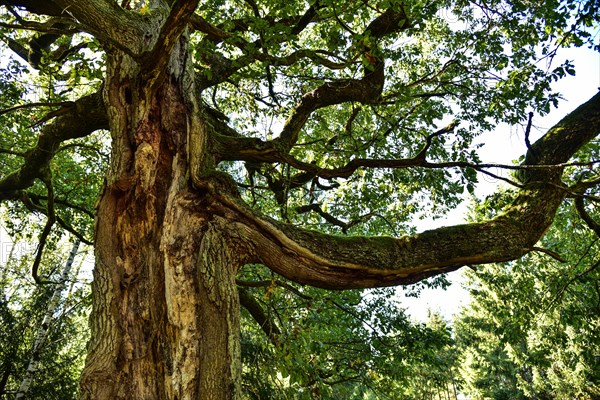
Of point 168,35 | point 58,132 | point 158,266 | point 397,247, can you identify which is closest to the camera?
point 168,35

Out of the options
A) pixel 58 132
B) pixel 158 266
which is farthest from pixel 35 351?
pixel 158 266

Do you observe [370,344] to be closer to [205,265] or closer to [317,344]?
[317,344]

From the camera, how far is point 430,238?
3.32 metres

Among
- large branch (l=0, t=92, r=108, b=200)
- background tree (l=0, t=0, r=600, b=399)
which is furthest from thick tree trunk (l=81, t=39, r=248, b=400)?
large branch (l=0, t=92, r=108, b=200)

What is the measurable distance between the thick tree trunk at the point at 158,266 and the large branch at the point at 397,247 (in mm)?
247

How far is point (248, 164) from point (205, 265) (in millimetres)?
2549

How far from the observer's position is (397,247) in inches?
127

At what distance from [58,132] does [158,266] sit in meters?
2.70

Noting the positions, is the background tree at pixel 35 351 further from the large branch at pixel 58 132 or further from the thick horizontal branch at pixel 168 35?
the thick horizontal branch at pixel 168 35

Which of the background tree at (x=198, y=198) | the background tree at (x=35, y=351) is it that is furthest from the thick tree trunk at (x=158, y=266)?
the background tree at (x=35, y=351)

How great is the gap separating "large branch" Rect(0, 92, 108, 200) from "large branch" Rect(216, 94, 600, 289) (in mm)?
2168

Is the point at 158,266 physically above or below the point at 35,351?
below

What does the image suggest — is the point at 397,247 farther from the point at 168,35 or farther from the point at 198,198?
the point at 168,35

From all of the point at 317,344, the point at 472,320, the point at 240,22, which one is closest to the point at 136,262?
the point at 317,344
